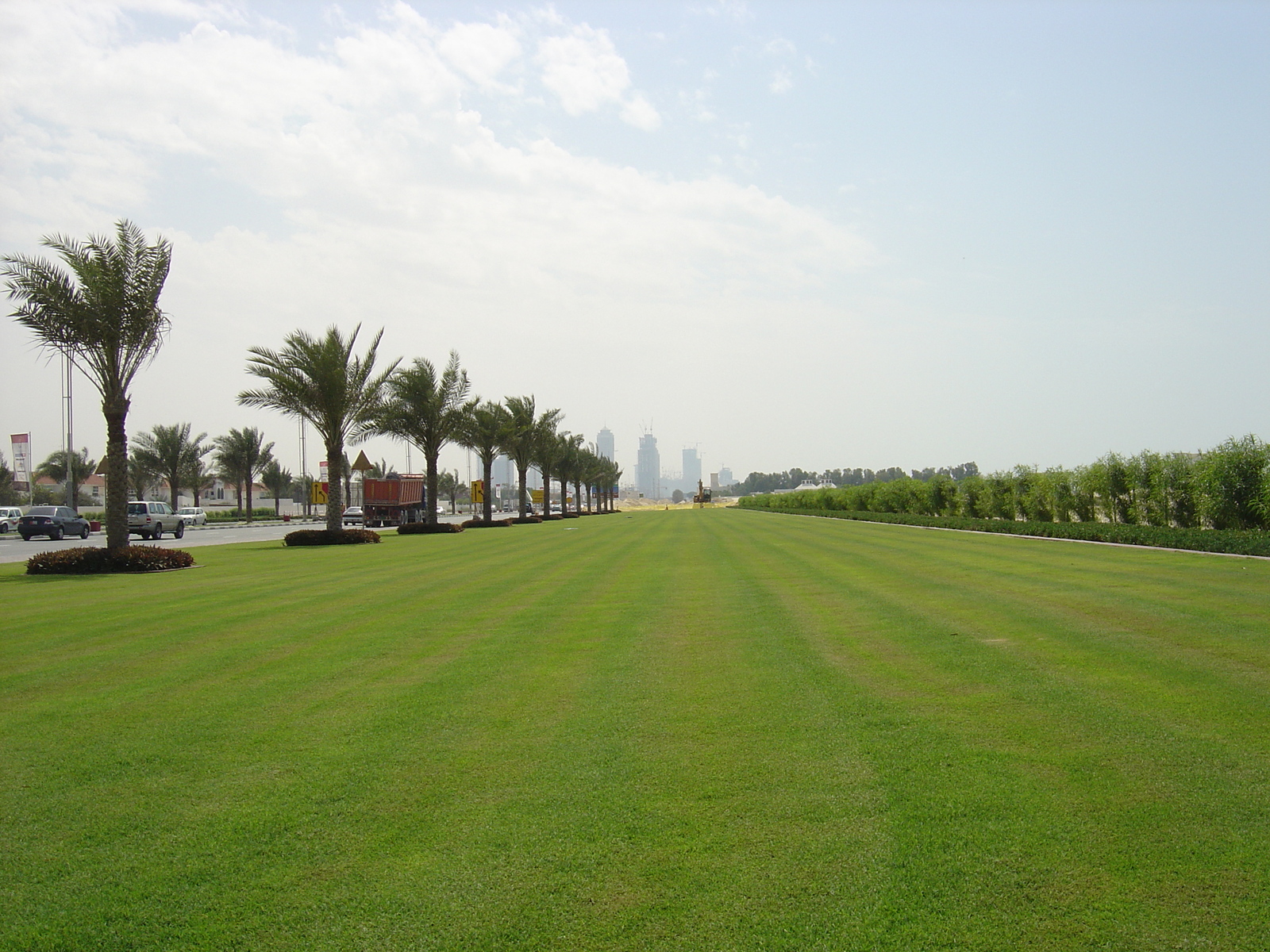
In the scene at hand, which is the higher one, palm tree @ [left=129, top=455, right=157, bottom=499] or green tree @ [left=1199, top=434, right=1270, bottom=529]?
palm tree @ [left=129, top=455, right=157, bottom=499]

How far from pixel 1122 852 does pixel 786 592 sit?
891 centimetres

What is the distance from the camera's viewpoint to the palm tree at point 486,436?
1885 inches

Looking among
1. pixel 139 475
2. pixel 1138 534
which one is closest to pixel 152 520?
pixel 139 475

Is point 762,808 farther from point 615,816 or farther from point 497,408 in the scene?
point 497,408

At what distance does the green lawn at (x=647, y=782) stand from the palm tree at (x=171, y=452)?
183ft

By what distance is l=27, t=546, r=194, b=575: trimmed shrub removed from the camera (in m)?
18.0

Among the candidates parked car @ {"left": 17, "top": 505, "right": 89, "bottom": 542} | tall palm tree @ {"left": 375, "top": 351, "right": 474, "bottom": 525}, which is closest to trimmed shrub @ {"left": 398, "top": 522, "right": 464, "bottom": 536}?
tall palm tree @ {"left": 375, "top": 351, "right": 474, "bottom": 525}

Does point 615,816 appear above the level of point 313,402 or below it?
below

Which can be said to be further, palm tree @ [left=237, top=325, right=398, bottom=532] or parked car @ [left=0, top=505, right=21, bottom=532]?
parked car @ [left=0, top=505, right=21, bottom=532]

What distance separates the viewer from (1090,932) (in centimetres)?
322

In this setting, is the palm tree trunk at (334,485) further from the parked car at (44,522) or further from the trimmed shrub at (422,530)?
the parked car at (44,522)

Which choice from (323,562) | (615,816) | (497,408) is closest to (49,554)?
(323,562)

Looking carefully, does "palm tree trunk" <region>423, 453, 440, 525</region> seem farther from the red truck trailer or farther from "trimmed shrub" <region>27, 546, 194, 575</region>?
"trimmed shrub" <region>27, 546, 194, 575</region>

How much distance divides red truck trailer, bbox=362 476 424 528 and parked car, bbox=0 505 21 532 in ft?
62.5
